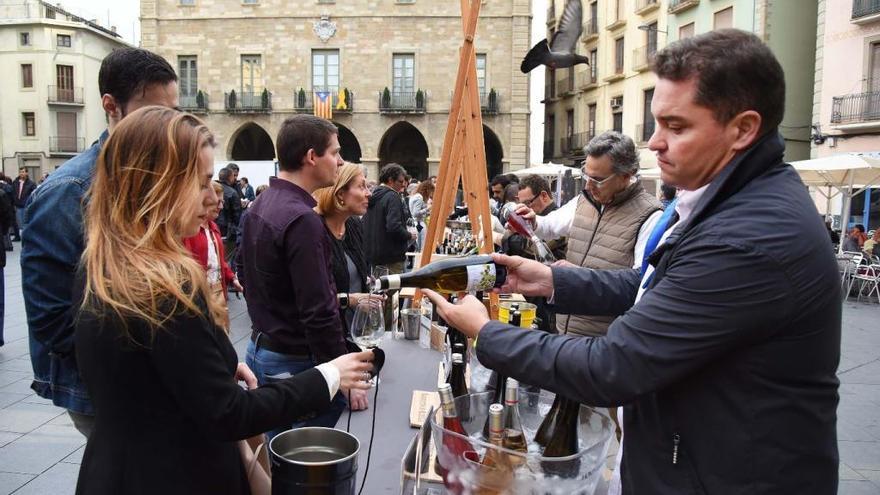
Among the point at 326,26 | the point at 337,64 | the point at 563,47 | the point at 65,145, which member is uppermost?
the point at 326,26

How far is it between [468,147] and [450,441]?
2.18 meters

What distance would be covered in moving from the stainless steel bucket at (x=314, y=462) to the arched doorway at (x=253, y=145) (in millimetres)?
31407

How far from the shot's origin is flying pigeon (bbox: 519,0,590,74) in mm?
4012

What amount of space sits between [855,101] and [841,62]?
121 centimetres

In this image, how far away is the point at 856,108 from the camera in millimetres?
16547

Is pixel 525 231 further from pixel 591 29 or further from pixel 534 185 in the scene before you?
pixel 591 29

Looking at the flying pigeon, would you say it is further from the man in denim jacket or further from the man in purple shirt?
the man in denim jacket

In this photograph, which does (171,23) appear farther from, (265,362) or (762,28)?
(265,362)

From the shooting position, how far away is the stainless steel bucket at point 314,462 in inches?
52.8

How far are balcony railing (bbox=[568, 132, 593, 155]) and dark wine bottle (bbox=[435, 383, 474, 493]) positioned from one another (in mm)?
28619

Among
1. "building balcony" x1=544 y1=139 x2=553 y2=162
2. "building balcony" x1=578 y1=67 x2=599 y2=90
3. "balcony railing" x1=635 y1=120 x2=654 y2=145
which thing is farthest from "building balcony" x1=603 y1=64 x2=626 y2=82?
"building balcony" x1=544 y1=139 x2=553 y2=162

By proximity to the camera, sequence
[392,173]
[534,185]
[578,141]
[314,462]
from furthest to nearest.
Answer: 1. [578,141]
2. [392,173]
3. [534,185]
4. [314,462]

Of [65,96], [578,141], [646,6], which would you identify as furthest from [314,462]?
[65,96]

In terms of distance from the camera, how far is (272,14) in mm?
27625
